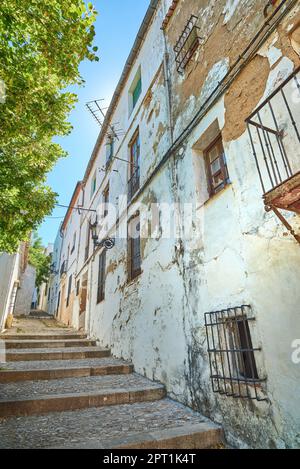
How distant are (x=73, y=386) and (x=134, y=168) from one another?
18.8 feet

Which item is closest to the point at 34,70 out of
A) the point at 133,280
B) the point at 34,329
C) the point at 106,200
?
the point at 133,280

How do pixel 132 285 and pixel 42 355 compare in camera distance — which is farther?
pixel 132 285

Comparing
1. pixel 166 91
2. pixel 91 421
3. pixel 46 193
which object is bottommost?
pixel 91 421

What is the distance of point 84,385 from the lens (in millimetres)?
4480

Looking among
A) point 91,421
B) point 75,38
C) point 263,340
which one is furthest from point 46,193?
point 263,340

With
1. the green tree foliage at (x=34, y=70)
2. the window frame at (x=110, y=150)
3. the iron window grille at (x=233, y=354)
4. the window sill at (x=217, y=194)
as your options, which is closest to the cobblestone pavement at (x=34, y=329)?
the green tree foliage at (x=34, y=70)

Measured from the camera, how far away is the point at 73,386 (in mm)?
4391

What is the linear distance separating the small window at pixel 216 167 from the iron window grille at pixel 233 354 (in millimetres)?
1965

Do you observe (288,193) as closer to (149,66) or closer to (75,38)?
(75,38)

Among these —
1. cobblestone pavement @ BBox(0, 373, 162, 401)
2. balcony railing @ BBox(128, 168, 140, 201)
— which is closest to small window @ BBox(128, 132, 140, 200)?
balcony railing @ BBox(128, 168, 140, 201)

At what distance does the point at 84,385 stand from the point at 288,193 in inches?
171

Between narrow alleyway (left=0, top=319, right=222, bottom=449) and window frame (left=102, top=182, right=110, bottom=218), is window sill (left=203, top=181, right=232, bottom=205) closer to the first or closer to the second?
narrow alleyway (left=0, top=319, right=222, bottom=449)

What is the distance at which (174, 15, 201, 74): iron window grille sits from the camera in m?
5.28

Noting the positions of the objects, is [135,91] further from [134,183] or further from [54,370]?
[54,370]
